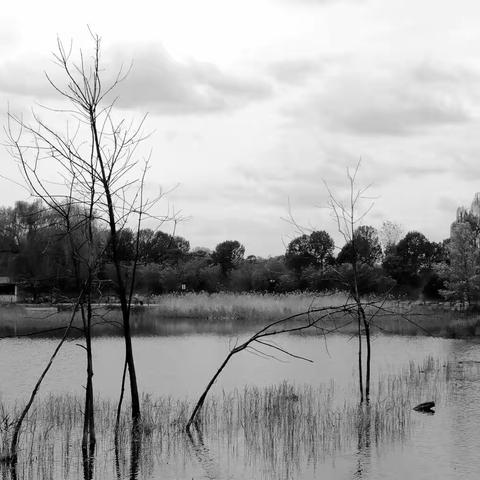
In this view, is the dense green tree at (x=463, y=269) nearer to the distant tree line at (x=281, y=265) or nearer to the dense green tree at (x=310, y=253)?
the distant tree line at (x=281, y=265)

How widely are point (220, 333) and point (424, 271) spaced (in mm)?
27094

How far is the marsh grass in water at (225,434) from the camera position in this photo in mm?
12648

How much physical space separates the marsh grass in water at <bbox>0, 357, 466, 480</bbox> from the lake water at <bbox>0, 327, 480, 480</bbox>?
0.15 ft

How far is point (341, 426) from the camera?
15.4 meters

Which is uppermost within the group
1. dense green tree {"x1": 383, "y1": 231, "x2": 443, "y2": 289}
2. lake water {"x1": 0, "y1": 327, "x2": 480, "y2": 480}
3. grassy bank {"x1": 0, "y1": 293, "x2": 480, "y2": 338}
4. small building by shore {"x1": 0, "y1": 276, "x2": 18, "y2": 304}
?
dense green tree {"x1": 383, "y1": 231, "x2": 443, "y2": 289}

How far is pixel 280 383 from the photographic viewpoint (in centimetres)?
2098

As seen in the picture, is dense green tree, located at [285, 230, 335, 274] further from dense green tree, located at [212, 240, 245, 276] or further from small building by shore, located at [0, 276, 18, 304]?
small building by shore, located at [0, 276, 18, 304]

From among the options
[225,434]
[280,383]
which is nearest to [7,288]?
[280,383]

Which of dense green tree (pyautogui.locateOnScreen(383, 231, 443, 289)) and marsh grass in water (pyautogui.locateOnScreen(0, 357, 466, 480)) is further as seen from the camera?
dense green tree (pyautogui.locateOnScreen(383, 231, 443, 289))

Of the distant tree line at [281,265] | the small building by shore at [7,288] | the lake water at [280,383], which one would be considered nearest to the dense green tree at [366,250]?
the distant tree line at [281,265]

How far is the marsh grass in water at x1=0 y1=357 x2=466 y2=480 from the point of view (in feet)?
41.5

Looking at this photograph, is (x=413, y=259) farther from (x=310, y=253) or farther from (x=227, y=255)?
(x=227, y=255)

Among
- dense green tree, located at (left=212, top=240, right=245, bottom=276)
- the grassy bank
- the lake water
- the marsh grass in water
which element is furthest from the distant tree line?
the marsh grass in water

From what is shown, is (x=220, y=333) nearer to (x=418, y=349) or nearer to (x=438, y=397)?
(x=418, y=349)
